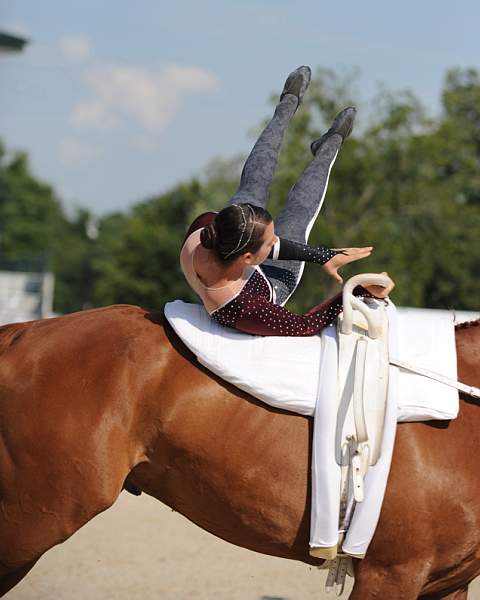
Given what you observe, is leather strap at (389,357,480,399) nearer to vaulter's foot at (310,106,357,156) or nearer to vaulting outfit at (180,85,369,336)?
vaulting outfit at (180,85,369,336)

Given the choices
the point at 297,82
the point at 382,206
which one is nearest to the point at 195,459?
the point at 297,82

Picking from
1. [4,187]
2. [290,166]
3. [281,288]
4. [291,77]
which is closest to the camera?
[281,288]

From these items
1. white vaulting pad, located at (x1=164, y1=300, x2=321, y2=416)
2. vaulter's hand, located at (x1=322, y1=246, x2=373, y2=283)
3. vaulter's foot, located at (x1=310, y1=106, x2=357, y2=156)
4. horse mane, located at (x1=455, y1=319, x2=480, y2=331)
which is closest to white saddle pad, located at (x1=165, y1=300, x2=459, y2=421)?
white vaulting pad, located at (x1=164, y1=300, x2=321, y2=416)

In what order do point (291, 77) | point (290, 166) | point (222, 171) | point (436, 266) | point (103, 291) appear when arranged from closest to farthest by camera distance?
point (291, 77), point (290, 166), point (436, 266), point (222, 171), point (103, 291)

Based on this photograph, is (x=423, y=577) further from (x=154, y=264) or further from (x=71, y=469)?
(x=154, y=264)

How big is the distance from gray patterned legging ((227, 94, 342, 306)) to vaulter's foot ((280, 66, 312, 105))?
0.39ft

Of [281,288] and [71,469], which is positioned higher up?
[281,288]

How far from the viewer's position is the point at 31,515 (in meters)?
2.86

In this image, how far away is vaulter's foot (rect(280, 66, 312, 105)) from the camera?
12.7 feet

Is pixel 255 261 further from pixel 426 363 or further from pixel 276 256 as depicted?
pixel 426 363

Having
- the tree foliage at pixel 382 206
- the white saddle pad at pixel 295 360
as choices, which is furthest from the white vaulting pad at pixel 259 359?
the tree foliage at pixel 382 206

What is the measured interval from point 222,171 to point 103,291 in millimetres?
9302

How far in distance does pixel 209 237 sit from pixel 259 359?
461 millimetres

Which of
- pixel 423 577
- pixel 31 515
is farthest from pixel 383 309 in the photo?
pixel 31 515
